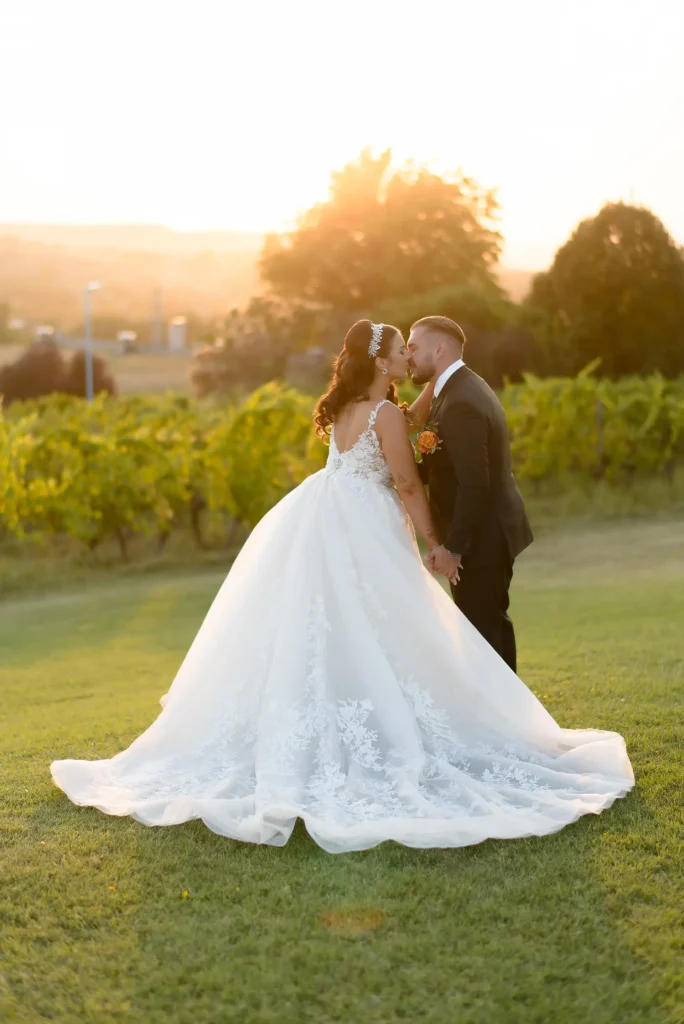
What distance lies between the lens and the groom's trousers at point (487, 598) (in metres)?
5.57

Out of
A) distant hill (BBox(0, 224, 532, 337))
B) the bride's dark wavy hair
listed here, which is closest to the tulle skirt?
the bride's dark wavy hair

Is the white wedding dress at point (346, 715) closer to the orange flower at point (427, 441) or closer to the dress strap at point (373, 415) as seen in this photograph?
the dress strap at point (373, 415)

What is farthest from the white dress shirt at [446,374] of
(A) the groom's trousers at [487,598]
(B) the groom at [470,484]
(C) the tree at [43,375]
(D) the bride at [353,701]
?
(C) the tree at [43,375]

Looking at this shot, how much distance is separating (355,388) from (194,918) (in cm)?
250

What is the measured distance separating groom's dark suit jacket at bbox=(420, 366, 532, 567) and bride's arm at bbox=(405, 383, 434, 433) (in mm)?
119

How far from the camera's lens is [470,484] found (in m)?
5.21

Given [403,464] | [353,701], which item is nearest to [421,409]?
[403,464]

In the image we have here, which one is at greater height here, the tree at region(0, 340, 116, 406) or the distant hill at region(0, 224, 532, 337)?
the distant hill at region(0, 224, 532, 337)

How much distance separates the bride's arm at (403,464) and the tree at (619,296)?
873 inches

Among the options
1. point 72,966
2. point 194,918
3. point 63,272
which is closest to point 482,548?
point 194,918

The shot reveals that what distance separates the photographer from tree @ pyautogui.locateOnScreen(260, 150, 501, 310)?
44.5 m

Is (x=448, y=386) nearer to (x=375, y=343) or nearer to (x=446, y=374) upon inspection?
(x=446, y=374)

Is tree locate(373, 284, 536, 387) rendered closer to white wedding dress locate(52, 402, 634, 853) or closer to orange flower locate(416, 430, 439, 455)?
orange flower locate(416, 430, 439, 455)

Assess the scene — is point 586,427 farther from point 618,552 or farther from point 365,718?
point 365,718
